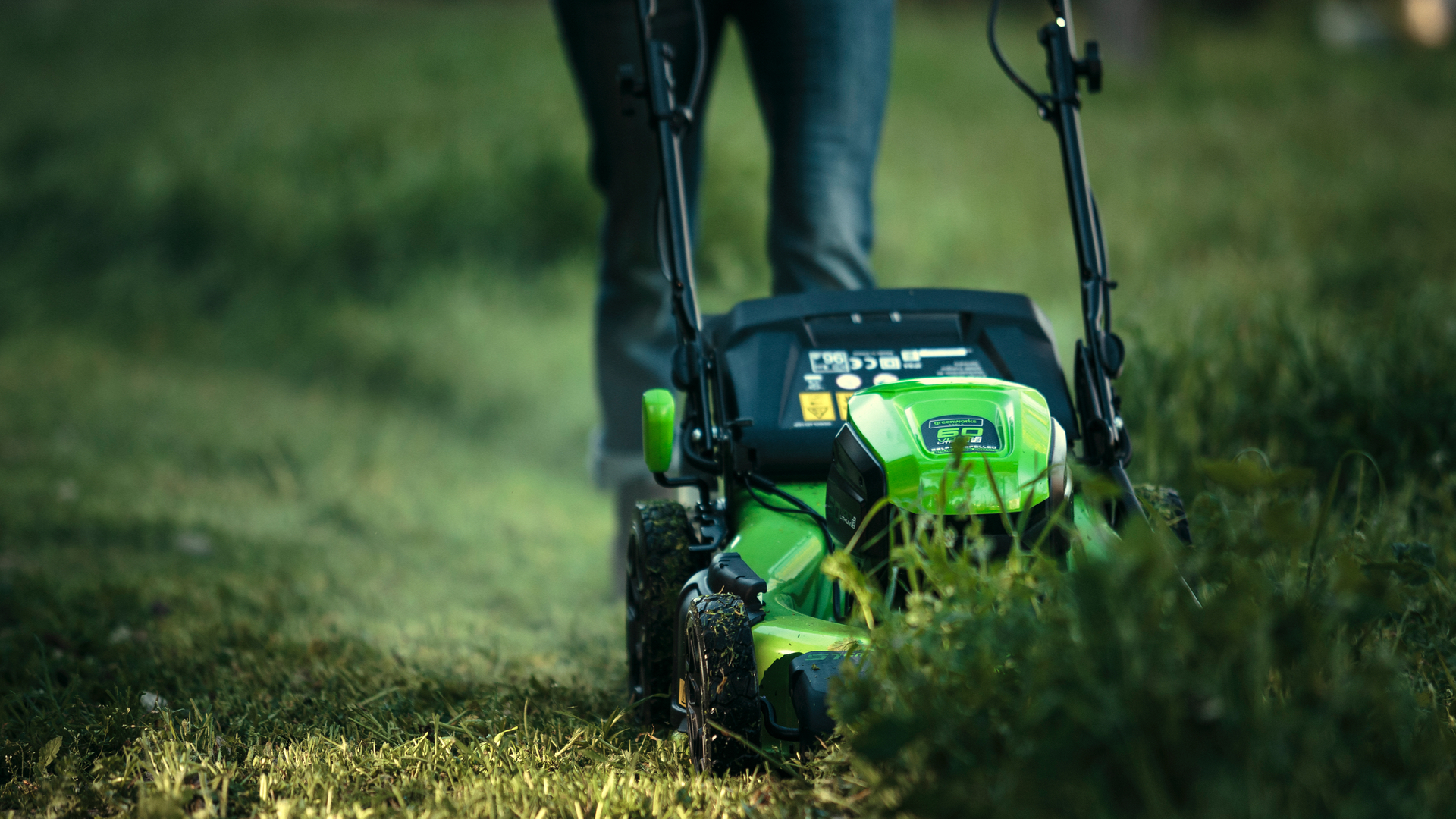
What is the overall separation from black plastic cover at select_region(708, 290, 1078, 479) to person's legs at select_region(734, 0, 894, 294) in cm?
30

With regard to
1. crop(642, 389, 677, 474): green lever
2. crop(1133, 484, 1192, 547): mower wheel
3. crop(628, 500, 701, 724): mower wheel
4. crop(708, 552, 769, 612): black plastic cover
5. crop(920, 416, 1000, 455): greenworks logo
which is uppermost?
crop(920, 416, 1000, 455): greenworks logo

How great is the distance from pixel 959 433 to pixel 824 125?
858 millimetres

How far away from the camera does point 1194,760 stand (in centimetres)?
90

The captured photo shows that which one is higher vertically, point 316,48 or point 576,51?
point 316,48

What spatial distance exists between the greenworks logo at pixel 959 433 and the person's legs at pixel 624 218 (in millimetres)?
983

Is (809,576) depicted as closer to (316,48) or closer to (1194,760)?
(1194,760)

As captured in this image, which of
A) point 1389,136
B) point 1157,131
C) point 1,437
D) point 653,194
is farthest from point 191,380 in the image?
point 1389,136

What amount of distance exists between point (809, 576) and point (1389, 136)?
6.18 metres

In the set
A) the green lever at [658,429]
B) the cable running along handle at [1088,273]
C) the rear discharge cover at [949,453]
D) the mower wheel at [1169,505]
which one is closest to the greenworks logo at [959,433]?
the rear discharge cover at [949,453]

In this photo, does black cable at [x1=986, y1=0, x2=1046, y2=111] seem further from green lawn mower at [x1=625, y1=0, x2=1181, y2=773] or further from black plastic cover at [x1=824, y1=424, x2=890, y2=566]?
black plastic cover at [x1=824, y1=424, x2=890, y2=566]

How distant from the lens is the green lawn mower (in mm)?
1342

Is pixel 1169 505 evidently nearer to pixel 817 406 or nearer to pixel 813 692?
pixel 817 406

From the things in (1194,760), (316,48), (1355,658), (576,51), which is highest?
(316,48)

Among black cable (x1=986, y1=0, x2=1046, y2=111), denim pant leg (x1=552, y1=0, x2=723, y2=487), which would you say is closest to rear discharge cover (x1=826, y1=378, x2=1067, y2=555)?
black cable (x1=986, y1=0, x2=1046, y2=111)
